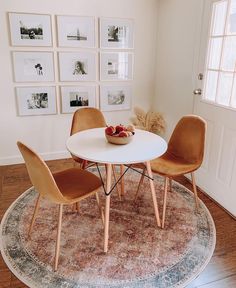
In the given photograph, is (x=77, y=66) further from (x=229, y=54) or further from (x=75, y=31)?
(x=229, y=54)

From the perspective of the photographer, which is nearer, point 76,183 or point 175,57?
point 76,183

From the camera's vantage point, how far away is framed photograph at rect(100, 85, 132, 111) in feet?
11.3

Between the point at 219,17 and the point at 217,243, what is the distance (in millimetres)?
1928

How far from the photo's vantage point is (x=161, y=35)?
11.0 feet

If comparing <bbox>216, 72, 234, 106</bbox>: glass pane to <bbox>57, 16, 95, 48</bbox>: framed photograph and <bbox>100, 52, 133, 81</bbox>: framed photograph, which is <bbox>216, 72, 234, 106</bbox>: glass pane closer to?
<bbox>100, 52, 133, 81</bbox>: framed photograph

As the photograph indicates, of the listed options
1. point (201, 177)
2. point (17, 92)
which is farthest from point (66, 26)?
point (201, 177)

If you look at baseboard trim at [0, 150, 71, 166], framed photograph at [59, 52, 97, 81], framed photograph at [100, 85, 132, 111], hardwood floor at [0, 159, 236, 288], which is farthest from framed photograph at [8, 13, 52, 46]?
hardwood floor at [0, 159, 236, 288]

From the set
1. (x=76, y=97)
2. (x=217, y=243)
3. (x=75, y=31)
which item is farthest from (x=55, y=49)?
(x=217, y=243)

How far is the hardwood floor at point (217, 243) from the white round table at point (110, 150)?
20.1 inches

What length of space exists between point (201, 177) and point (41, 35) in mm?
2373

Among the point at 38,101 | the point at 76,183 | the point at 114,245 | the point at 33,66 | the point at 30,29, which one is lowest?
the point at 114,245

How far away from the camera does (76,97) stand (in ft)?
10.9

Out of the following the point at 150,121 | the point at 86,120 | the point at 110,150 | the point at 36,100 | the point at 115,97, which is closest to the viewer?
the point at 110,150

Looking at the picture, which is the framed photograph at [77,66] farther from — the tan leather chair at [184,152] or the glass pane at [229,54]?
the glass pane at [229,54]
